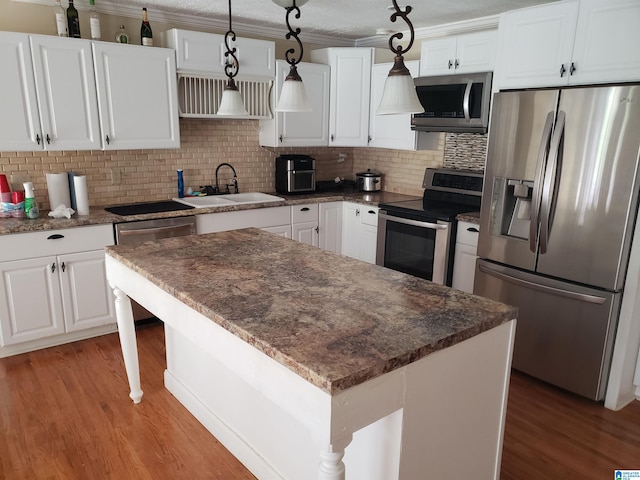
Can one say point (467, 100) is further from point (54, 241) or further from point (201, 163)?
point (54, 241)

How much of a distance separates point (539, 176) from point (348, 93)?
2.26 meters

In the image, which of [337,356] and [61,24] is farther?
[61,24]

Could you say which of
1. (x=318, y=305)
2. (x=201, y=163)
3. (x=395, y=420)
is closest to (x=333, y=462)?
(x=395, y=420)

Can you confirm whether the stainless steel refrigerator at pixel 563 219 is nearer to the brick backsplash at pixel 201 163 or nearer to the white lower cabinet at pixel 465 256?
the white lower cabinet at pixel 465 256

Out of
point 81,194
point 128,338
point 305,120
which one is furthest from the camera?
point 305,120

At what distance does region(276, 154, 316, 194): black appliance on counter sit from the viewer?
4.45 meters

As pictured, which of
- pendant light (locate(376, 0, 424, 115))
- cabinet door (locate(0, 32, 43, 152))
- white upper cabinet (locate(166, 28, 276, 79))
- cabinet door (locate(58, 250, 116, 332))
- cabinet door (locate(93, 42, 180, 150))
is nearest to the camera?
pendant light (locate(376, 0, 424, 115))

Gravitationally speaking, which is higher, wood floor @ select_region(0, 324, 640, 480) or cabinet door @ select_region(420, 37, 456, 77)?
cabinet door @ select_region(420, 37, 456, 77)

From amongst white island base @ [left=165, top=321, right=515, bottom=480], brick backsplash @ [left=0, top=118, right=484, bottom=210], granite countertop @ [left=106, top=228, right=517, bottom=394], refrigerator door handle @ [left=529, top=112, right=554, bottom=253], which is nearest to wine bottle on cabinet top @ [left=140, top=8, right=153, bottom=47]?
brick backsplash @ [left=0, top=118, right=484, bottom=210]

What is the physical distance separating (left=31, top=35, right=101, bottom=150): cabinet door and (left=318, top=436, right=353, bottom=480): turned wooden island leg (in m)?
2.96

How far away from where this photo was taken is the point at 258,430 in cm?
211

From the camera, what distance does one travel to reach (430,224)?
3.59 m

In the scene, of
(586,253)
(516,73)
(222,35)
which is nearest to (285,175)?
(222,35)

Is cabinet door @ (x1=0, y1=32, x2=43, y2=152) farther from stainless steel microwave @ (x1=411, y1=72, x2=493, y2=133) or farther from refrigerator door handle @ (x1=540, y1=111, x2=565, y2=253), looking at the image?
refrigerator door handle @ (x1=540, y1=111, x2=565, y2=253)
